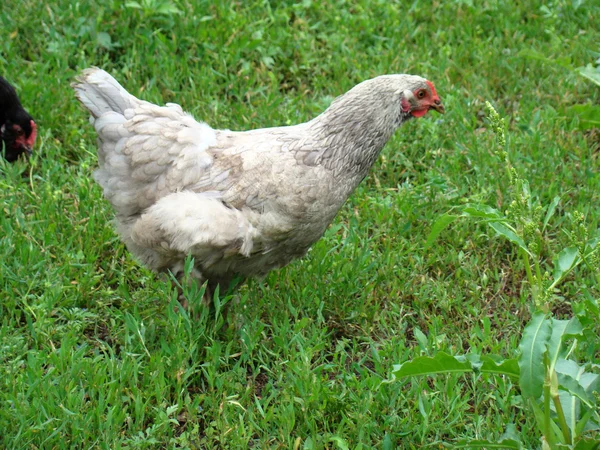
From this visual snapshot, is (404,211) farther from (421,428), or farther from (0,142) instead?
(0,142)

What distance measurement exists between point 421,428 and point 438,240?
1642mm

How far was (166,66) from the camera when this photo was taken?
6.21 m

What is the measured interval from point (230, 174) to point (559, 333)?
70.6 inches

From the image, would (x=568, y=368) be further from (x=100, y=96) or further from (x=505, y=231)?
(x=100, y=96)

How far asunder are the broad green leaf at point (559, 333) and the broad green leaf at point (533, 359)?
97 mm

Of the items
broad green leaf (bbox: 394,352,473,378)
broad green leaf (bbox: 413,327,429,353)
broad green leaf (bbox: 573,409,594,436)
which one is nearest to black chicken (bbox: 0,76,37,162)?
broad green leaf (bbox: 413,327,429,353)

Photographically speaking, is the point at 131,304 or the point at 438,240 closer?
the point at 131,304

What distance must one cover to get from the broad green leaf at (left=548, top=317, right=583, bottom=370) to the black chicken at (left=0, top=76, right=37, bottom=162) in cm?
382

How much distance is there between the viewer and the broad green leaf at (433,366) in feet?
10.8

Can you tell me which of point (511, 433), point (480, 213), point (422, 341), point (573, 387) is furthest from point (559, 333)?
point (422, 341)

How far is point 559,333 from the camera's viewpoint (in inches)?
125

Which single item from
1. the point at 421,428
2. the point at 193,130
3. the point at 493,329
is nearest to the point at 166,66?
the point at 193,130

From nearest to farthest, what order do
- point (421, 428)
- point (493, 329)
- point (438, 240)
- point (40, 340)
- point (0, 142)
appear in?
point (421, 428)
point (40, 340)
point (493, 329)
point (438, 240)
point (0, 142)

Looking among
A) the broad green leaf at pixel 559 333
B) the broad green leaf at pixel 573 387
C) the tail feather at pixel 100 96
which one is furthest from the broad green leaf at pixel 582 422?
the tail feather at pixel 100 96
